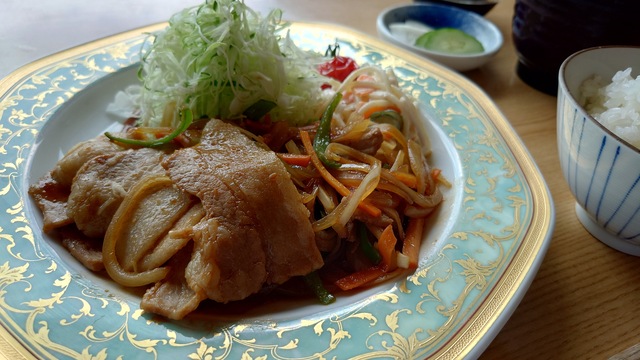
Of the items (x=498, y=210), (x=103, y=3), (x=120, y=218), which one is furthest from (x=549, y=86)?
(x=103, y=3)

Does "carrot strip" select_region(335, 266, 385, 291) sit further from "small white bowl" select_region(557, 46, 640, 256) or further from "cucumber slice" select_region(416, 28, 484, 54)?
"cucumber slice" select_region(416, 28, 484, 54)

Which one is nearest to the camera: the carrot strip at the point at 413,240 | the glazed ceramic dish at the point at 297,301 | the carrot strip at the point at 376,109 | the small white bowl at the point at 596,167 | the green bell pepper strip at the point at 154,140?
the glazed ceramic dish at the point at 297,301

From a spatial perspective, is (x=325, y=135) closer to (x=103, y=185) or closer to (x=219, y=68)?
(x=219, y=68)

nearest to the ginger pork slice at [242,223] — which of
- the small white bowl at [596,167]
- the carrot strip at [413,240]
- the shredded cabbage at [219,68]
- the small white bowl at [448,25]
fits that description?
the carrot strip at [413,240]

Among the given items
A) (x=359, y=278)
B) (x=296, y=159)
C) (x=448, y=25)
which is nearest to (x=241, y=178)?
(x=296, y=159)

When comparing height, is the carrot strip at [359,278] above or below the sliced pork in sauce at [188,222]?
below

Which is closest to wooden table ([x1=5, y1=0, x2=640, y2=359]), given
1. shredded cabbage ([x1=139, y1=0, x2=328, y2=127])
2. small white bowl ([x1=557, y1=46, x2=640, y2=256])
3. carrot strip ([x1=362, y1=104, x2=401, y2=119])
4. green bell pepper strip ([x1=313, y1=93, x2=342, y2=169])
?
small white bowl ([x1=557, y1=46, x2=640, y2=256])

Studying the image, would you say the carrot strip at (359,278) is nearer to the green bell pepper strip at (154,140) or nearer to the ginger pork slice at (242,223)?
the ginger pork slice at (242,223)
